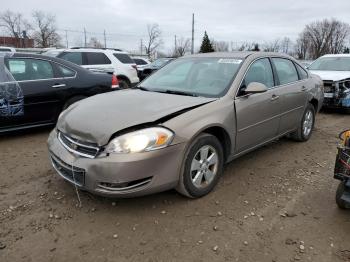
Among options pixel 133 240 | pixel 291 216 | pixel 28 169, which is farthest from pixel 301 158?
pixel 28 169

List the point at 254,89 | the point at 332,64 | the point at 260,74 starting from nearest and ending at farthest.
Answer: the point at 254,89, the point at 260,74, the point at 332,64

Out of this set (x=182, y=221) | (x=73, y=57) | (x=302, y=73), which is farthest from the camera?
(x=73, y=57)

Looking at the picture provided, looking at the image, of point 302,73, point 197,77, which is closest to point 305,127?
point 302,73

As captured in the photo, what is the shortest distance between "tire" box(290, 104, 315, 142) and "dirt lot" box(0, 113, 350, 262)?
1260 millimetres

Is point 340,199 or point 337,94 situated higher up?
point 337,94

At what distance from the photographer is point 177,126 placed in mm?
3268

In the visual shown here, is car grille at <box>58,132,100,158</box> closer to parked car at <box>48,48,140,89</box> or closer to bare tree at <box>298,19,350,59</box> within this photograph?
parked car at <box>48,48,140,89</box>

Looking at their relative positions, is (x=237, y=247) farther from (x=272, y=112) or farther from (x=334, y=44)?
(x=334, y=44)

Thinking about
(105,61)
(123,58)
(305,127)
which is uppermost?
(123,58)

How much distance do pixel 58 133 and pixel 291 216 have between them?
2.60 metres

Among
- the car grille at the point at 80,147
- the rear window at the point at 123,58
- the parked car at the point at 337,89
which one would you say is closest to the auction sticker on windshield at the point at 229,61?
the car grille at the point at 80,147

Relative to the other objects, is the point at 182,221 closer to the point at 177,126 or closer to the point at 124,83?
the point at 177,126

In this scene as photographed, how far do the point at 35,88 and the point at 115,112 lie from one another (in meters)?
2.96

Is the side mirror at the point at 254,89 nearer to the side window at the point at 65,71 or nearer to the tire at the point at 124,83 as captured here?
the side window at the point at 65,71
